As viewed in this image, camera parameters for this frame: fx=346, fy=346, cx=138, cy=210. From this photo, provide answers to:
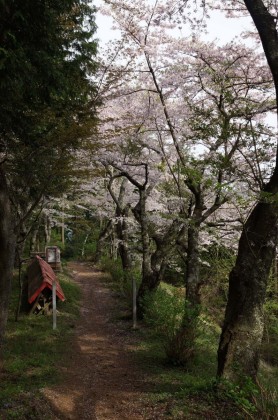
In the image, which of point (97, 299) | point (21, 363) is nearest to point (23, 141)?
point (21, 363)

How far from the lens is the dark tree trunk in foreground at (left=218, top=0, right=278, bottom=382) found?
15.4 feet

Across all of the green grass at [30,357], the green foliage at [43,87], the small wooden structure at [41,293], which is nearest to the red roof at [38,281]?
the small wooden structure at [41,293]

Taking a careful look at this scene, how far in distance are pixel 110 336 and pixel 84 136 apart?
533 centimetres

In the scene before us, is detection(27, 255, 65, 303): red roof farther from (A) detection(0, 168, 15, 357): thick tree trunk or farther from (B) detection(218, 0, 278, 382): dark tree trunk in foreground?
(B) detection(218, 0, 278, 382): dark tree trunk in foreground

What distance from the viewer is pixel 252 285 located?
185 inches

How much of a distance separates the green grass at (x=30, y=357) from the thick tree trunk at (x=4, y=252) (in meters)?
0.80

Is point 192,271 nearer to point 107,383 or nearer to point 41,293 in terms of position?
point 107,383

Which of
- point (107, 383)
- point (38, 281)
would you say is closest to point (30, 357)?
point (107, 383)

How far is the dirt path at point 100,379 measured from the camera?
4.89m

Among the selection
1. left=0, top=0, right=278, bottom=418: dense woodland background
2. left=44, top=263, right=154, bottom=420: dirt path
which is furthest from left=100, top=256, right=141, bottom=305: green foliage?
left=44, top=263, right=154, bottom=420: dirt path

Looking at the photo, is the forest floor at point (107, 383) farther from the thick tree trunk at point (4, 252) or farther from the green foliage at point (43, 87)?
the green foliage at point (43, 87)

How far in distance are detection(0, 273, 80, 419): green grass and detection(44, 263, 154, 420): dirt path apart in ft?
0.95

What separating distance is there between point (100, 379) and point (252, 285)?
342 centimetres

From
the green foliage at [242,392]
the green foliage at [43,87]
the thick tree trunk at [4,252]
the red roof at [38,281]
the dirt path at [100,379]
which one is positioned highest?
the green foliage at [43,87]
